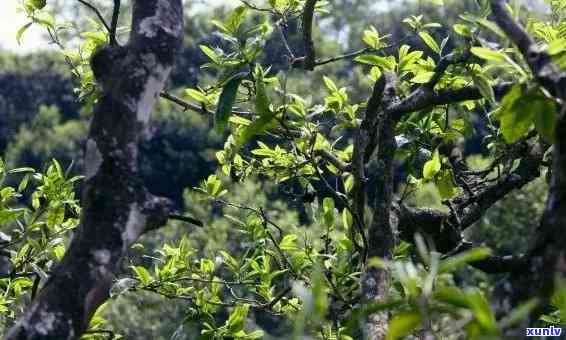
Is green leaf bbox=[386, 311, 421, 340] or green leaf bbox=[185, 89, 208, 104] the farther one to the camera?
green leaf bbox=[185, 89, 208, 104]

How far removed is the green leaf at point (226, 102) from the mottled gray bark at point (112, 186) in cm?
Answer: 32

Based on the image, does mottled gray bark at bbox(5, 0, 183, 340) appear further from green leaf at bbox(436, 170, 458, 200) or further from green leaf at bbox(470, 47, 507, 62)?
green leaf at bbox(436, 170, 458, 200)

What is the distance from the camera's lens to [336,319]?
2.91 meters

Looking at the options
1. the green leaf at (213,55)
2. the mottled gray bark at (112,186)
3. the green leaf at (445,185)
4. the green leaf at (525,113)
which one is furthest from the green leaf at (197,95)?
the green leaf at (525,113)

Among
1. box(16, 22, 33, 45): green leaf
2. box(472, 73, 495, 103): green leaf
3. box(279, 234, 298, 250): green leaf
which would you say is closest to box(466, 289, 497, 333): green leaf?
box(472, 73, 495, 103): green leaf

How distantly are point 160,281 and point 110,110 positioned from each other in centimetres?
138

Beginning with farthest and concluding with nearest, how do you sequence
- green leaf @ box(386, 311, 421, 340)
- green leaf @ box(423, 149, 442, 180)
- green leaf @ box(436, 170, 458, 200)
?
green leaf @ box(436, 170, 458, 200)
green leaf @ box(423, 149, 442, 180)
green leaf @ box(386, 311, 421, 340)

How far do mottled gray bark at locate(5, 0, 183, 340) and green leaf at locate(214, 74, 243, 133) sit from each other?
316 millimetres

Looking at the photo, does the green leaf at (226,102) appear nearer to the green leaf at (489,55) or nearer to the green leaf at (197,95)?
the green leaf at (197,95)

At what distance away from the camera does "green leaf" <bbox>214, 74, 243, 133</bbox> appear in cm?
250

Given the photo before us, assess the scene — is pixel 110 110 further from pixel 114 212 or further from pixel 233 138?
pixel 233 138

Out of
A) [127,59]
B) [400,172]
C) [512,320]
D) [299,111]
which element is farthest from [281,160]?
[400,172]

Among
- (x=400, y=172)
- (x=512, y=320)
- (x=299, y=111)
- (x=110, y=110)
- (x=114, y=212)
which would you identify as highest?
(x=400, y=172)

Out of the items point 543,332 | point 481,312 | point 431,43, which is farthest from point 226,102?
point 481,312
